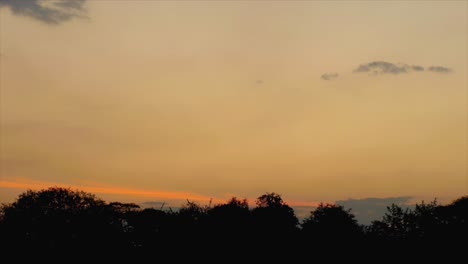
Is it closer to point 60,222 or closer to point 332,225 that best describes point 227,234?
point 332,225

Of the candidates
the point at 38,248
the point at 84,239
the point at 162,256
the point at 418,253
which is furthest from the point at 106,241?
the point at 418,253

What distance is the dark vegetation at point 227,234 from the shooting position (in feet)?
246

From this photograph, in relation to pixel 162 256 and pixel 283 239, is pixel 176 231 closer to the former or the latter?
pixel 162 256

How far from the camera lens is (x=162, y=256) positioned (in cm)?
7881

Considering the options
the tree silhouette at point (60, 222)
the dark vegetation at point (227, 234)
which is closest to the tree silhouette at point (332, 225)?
the dark vegetation at point (227, 234)

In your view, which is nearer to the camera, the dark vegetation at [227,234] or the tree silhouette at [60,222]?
the dark vegetation at [227,234]

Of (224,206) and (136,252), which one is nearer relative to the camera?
(136,252)

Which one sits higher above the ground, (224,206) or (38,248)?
(224,206)

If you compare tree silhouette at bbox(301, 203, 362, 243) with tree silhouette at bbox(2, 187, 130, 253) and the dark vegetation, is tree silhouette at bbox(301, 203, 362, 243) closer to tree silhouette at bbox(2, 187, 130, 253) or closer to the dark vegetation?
the dark vegetation

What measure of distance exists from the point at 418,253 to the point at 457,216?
629 inches

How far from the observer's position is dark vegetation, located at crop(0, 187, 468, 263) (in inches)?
2953

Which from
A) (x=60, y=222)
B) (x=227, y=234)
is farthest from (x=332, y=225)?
(x=60, y=222)

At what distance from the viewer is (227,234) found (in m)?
79.2

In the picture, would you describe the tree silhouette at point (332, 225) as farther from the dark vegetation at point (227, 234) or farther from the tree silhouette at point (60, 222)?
the tree silhouette at point (60, 222)
